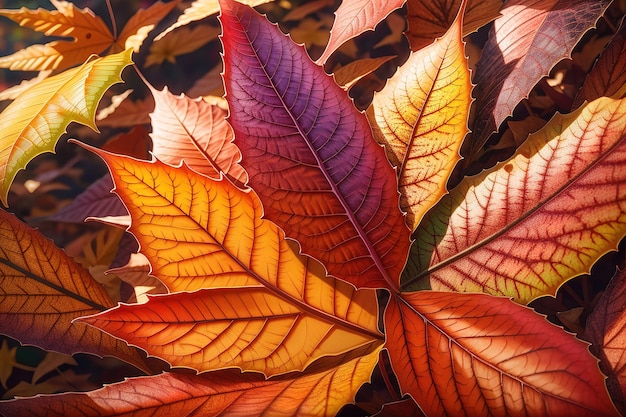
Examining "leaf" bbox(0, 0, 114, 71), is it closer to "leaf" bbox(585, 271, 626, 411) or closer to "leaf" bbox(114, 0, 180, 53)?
"leaf" bbox(114, 0, 180, 53)

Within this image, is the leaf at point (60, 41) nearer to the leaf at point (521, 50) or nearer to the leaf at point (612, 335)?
the leaf at point (521, 50)

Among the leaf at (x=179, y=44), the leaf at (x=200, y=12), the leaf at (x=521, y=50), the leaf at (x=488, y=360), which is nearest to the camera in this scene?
the leaf at (x=488, y=360)

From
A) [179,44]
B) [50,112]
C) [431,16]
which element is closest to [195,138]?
[50,112]

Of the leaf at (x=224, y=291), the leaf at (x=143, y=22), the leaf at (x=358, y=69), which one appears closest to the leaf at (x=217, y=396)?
the leaf at (x=224, y=291)

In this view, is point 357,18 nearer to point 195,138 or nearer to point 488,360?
point 195,138

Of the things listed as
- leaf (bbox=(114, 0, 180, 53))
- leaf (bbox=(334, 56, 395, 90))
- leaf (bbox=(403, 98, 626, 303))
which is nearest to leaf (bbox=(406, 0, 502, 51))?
leaf (bbox=(334, 56, 395, 90))

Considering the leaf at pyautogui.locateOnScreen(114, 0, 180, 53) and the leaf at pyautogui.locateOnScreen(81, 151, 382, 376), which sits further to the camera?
the leaf at pyautogui.locateOnScreen(114, 0, 180, 53)
